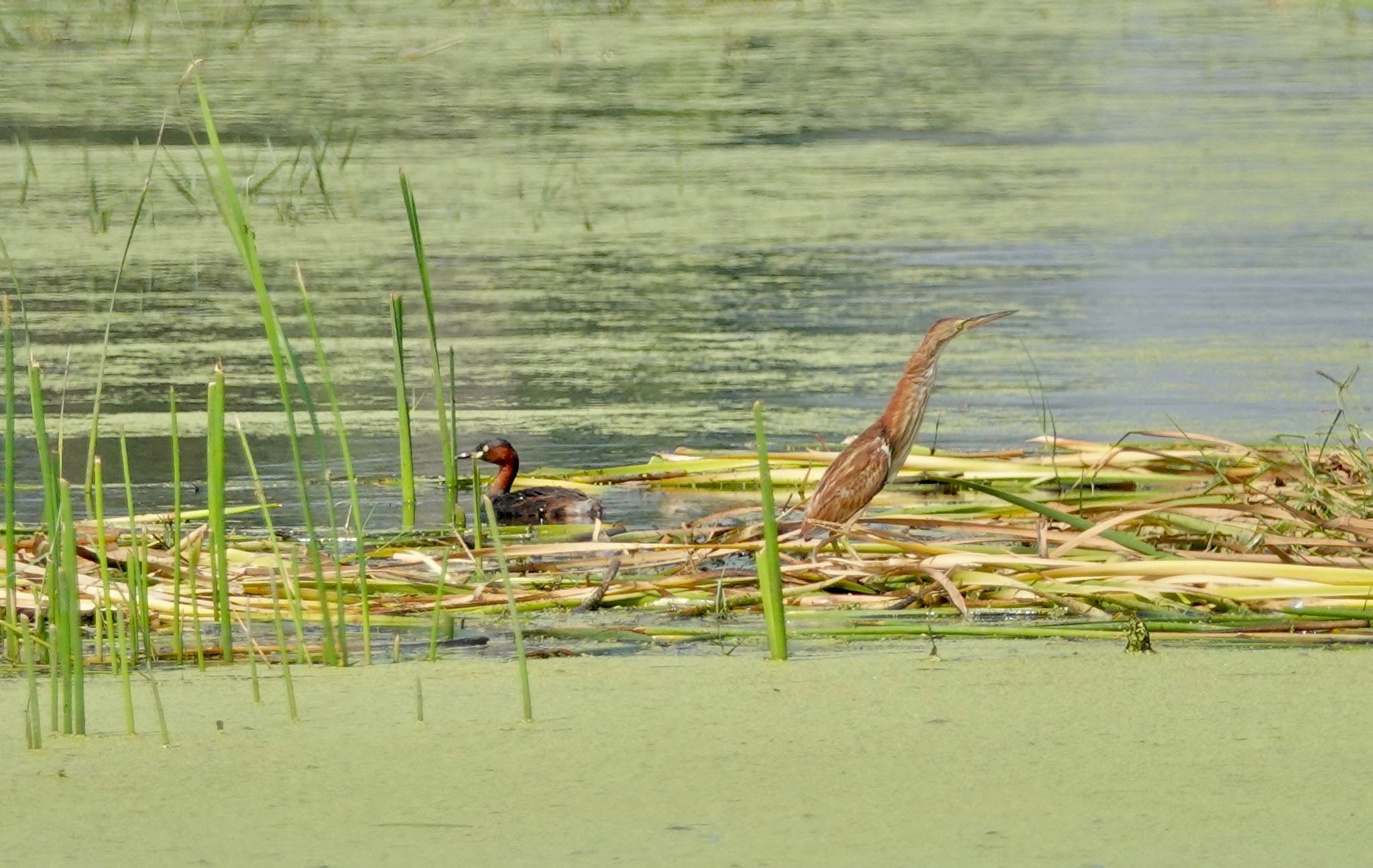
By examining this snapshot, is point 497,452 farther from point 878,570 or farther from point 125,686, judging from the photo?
point 125,686

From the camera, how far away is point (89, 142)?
455 inches

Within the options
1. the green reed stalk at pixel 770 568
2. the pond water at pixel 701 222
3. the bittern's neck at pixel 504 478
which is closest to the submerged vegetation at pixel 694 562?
the green reed stalk at pixel 770 568

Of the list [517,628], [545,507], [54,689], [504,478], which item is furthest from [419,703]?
[504,478]

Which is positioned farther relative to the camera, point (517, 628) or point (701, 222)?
point (701, 222)

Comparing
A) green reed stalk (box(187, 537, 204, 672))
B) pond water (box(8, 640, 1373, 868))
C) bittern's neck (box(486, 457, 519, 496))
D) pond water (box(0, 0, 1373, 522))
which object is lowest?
pond water (box(8, 640, 1373, 868))

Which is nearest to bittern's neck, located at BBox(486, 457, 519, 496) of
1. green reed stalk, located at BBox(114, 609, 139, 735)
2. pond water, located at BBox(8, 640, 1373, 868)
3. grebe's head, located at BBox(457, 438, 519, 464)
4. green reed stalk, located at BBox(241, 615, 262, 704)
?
grebe's head, located at BBox(457, 438, 519, 464)

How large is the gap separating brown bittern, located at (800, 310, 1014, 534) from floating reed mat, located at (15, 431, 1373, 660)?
0.06 meters

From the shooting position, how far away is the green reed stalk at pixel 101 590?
3260 mm

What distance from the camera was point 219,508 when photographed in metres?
3.45

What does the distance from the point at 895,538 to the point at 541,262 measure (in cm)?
454

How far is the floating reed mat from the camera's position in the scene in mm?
3799

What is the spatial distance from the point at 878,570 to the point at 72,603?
1.62m

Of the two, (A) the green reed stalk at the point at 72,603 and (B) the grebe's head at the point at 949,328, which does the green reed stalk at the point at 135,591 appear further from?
(B) the grebe's head at the point at 949,328

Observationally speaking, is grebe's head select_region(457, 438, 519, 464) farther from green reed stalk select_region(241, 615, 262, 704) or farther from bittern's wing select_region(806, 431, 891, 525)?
green reed stalk select_region(241, 615, 262, 704)
